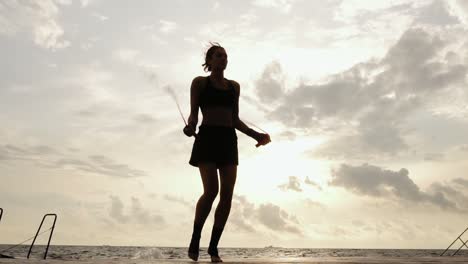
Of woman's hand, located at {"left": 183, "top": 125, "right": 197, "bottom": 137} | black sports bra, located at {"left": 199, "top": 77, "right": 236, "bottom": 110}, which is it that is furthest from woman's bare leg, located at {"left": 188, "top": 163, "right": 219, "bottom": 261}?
black sports bra, located at {"left": 199, "top": 77, "right": 236, "bottom": 110}

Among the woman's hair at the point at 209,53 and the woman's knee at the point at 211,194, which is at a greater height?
the woman's hair at the point at 209,53

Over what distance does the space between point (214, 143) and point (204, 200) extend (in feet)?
2.01

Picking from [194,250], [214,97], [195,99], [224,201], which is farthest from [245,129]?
[194,250]

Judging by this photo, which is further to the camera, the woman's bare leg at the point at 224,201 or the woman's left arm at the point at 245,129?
the woman's left arm at the point at 245,129

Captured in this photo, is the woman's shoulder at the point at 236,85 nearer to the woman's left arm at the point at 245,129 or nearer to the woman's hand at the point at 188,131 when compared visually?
the woman's left arm at the point at 245,129

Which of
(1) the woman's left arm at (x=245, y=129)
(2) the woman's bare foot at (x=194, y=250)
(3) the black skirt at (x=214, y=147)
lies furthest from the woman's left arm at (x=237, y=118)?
(2) the woman's bare foot at (x=194, y=250)

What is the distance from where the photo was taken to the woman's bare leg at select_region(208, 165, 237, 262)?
549cm

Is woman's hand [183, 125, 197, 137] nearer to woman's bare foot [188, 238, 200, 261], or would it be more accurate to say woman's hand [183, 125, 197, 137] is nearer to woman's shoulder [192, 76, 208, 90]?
woman's shoulder [192, 76, 208, 90]

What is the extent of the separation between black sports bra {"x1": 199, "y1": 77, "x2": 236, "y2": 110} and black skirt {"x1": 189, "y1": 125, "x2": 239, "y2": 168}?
0.82 feet

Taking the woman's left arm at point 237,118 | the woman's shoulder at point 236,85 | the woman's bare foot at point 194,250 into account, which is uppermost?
the woman's shoulder at point 236,85

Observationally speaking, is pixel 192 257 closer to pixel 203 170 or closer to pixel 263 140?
pixel 203 170

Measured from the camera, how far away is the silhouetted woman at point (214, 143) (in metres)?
5.41

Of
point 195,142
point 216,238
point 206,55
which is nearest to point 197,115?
point 195,142

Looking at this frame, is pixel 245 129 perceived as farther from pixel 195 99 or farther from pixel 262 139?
pixel 195 99
